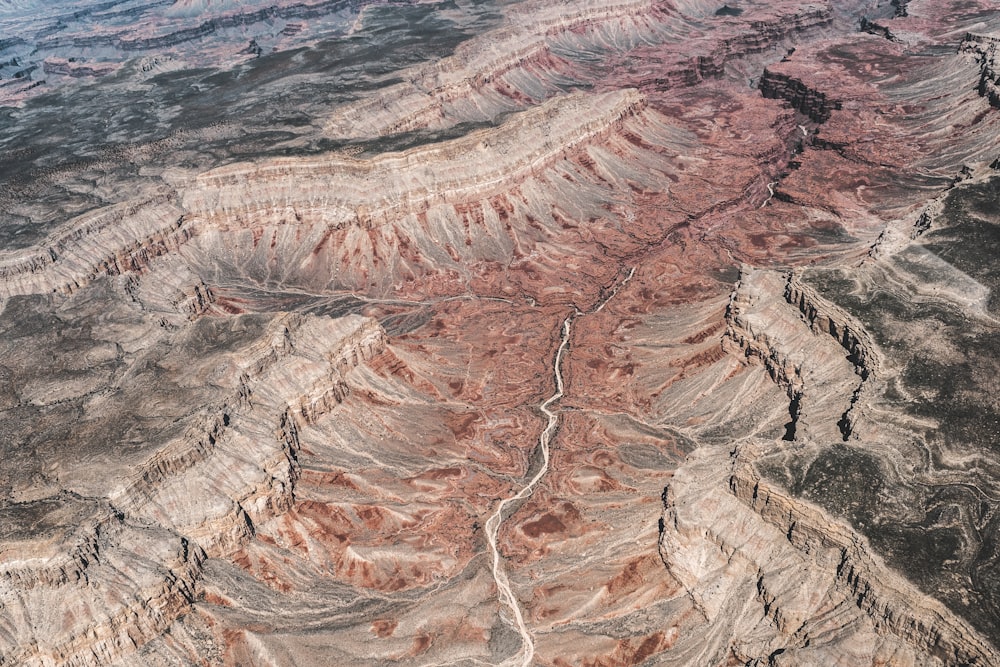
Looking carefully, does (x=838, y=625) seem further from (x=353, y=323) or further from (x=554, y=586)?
(x=353, y=323)

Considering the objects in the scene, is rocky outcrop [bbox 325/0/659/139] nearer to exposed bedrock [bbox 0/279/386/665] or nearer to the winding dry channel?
the winding dry channel

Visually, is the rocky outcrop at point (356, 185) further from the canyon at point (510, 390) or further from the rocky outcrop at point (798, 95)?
the rocky outcrop at point (798, 95)

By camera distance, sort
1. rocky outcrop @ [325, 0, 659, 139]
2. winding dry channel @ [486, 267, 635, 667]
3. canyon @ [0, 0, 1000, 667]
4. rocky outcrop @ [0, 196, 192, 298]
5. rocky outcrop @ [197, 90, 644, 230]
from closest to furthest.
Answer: canyon @ [0, 0, 1000, 667], winding dry channel @ [486, 267, 635, 667], rocky outcrop @ [0, 196, 192, 298], rocky outcrop @ [197, 90, 644, 230], rocky outcrop @ [325, 0, 659, 139]

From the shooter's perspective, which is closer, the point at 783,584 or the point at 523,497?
the point at 783,584

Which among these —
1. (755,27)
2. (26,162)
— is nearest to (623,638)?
(26,162)

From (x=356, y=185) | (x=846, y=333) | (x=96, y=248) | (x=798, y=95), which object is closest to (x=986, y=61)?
(x=798, y=95)

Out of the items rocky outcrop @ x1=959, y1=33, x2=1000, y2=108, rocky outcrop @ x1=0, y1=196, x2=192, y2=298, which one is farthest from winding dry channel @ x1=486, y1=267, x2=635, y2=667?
Result: rocky outcrop @ x1=959, y1=33, x2=1000, y2=108

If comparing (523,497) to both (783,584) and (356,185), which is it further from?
(356,185)
